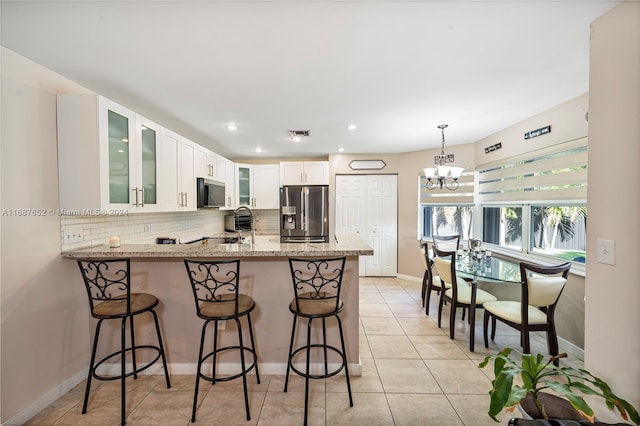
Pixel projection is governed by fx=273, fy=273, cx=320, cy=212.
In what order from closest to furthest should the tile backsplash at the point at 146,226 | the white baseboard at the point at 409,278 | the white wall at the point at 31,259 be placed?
1. the white wall at the point at 31,259
2. the tile backsplash at the point at 146,226
3. the white baseboard at the point at 409,278

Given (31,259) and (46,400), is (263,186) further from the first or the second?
(46,400)

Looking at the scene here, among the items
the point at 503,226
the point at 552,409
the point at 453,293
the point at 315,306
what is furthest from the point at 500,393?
the point at 503,226

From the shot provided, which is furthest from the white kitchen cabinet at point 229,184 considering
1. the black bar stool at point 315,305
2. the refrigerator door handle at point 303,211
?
the black bar stool at point 315,305

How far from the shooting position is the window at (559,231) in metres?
2.78

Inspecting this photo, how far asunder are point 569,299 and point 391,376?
1.95 m

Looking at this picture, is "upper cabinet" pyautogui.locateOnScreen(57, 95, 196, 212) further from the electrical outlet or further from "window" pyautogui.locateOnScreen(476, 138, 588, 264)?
"window" pyautogui.locateOnScreen(476, 138, 588, 264)

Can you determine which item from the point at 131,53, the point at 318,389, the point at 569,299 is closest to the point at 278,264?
the point at 318,389

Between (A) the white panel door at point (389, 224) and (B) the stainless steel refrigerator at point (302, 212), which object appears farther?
(A) the white panel door at point (389, 224)

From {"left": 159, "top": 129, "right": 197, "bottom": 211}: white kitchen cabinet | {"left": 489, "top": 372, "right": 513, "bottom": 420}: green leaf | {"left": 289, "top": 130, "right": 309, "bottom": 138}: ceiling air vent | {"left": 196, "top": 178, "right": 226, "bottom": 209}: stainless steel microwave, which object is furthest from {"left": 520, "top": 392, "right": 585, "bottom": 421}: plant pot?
{"left": 196, "top": 178, "right": 226, "bottom": 209}: stainless steel microwave

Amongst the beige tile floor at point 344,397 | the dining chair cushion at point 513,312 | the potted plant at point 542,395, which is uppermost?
the potted plant at point 542,395

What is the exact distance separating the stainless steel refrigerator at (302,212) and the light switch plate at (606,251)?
378cm

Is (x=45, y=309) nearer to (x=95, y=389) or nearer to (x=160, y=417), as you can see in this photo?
(x=95, y=389)

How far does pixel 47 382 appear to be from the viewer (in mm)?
1949

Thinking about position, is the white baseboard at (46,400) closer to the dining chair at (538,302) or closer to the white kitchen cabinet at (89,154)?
the white kitchen cabinet at (89,154)
